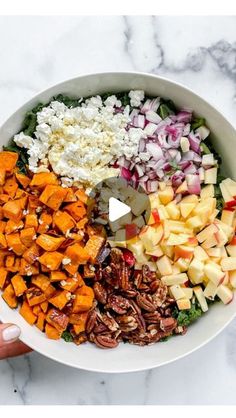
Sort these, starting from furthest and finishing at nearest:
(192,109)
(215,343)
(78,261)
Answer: (215,343) < (192,109) < (78,261)

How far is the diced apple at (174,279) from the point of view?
1953 millimetres

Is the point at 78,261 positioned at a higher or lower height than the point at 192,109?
lower

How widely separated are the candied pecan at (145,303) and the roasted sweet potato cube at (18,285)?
35cm

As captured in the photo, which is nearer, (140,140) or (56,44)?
(140,140)

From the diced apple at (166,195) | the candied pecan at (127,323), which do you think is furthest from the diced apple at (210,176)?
the candied pecan at (127,323)

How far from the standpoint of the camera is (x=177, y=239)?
1.94 metres

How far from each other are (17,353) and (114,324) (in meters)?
0.37

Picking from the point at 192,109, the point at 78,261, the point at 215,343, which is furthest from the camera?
the point at 215,343

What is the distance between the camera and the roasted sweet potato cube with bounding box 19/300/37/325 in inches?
76.6

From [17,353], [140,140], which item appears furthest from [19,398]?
[140,140]

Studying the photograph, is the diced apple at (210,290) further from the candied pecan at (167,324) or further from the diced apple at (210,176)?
the diced apple at (210,176)

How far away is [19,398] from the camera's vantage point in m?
2.15

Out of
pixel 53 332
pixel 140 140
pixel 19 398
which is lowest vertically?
pixel 19 398

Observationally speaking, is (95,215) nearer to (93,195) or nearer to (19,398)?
(93,195)
